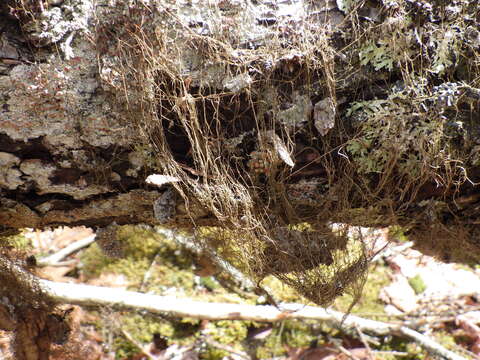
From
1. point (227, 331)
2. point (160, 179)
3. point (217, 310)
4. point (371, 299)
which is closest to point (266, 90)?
point (160, 179)

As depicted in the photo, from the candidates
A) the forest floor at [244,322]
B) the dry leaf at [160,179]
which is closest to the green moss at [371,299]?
the forest floor at [244,322]

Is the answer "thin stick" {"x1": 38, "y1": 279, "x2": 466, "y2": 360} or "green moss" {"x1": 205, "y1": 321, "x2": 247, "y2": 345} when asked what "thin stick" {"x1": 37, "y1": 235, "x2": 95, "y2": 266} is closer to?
"thin stick" {"x1": 38, "y1": 279, "x2": 466, "y2": 360}

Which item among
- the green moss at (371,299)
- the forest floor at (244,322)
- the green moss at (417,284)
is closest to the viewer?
the forest floor at (244,322)

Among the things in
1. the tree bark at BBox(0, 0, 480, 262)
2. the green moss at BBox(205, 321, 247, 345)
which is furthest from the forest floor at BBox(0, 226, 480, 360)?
the tree bark at BBox(0, 0, 480, 262)

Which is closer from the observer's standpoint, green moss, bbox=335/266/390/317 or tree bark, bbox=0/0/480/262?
tree bark, bbox=0/0/480/262

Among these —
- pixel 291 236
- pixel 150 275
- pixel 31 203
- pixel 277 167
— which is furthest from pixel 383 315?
pixel 31 203

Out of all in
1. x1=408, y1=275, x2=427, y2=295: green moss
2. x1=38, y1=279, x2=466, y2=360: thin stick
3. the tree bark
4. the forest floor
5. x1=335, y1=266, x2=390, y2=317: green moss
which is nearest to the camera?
the tree bark

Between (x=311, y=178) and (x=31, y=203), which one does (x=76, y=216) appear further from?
(x=311, y=178)

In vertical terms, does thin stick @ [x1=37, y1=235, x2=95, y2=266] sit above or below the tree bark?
below

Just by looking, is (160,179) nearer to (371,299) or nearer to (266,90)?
(266,90)

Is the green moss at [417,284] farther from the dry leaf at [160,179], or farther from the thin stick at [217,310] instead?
the dry leaf at [160,179]

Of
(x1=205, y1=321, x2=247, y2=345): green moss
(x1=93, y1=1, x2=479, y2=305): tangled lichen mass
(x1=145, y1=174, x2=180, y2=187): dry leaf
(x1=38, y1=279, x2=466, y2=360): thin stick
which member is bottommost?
(x1=205, y1=321, x2=247, y2=345): green moss
